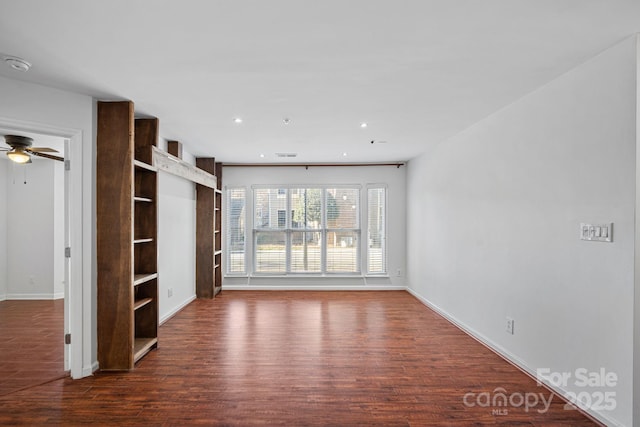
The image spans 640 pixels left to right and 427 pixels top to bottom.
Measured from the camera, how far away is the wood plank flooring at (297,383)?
8.12 feet

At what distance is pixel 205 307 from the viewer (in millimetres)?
5527

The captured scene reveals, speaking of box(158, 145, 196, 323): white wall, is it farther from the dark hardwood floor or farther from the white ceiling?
the white ceiling

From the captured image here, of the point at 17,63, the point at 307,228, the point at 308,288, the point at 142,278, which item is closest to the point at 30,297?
the point at 142,278

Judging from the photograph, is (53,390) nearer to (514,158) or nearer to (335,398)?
(335,398)

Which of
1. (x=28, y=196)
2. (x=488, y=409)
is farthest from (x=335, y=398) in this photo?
(x=28, y=196)

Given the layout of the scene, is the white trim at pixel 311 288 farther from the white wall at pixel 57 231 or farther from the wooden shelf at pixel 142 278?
the wooden shelf at pixel 142 278

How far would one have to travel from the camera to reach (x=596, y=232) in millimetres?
2400

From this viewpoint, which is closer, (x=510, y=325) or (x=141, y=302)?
(x=510, y=325)

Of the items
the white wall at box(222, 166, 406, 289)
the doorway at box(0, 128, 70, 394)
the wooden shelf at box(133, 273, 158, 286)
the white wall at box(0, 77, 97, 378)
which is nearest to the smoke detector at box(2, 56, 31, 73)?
the white wall at box(0, 77, 97, 378)

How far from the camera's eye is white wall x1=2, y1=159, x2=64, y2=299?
6.07 metres

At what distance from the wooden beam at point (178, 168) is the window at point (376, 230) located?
10.0ft

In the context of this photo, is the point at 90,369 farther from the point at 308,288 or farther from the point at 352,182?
the point at 352,182

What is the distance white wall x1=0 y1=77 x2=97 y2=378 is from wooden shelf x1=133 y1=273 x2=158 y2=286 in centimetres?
35

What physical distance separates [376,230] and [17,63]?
573cm
